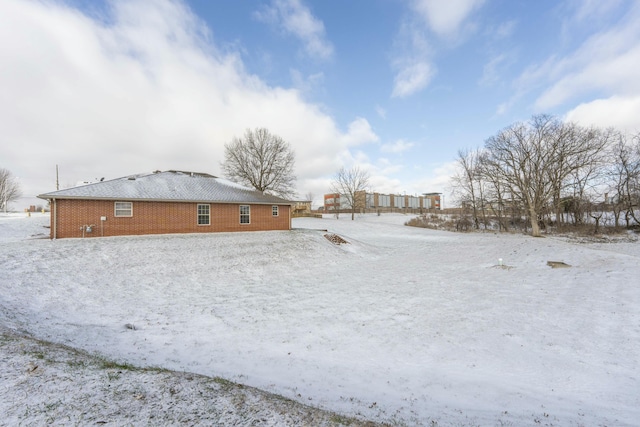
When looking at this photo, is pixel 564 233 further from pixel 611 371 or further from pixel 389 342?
pixel 389 342

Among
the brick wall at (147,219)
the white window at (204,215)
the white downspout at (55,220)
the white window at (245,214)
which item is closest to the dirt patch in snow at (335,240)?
the brick wall at (147,219)

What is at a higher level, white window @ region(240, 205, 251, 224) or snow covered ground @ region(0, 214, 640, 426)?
white window @ region(240, 205, 251, 224)

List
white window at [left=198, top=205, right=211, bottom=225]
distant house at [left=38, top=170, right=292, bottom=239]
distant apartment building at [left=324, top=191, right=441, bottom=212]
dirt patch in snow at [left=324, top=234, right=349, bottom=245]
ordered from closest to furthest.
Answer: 1. distant house at [left=38, top=170, right=292, bottom=239]
2. white window at [left=198, top=205, right=211, bottom=225]
3. dirt patch in snow at [left=324, top=234, right=349, bottom=245]
4. distant apartment building at [left=324, top=191, right=441, bottom=212]

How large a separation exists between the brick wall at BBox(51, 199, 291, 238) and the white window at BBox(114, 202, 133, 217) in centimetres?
18

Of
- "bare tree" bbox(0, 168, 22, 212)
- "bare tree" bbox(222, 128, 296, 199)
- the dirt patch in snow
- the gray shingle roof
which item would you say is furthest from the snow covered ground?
"bare tree" bbox(0, 168, 22, 212)

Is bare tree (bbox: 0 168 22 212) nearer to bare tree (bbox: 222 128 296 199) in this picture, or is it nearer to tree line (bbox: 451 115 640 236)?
bare tree (bbox: 222 128 296 199)

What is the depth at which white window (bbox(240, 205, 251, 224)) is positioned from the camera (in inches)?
767

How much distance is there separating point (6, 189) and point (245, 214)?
58829mm

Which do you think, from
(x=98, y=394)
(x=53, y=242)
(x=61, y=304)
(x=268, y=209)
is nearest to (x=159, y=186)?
(x=53, y=242)

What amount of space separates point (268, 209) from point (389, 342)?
53.4 ft

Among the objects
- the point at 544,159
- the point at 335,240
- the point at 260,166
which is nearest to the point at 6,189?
the point at 260,166

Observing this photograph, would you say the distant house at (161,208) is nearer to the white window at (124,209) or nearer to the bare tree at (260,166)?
the white window at (124,209)

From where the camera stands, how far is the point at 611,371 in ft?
14.9

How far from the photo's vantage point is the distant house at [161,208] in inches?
565
